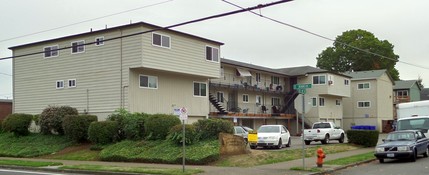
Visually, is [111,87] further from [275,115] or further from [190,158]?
[275,115]

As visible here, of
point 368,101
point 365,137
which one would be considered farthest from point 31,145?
point 368,101

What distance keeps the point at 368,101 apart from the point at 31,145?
4826cm

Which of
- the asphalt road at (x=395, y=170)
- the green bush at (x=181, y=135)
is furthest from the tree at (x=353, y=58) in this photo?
the asphalt road at (x=395, y=170)

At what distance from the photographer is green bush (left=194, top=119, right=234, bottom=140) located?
22.3 meters

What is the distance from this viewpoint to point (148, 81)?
31.2 meters

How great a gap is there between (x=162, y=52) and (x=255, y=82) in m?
22.7

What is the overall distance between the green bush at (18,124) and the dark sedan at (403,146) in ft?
69.6

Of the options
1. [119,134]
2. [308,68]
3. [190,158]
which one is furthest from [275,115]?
[190,158]

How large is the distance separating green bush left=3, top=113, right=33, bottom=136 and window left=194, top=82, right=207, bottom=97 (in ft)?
37.4

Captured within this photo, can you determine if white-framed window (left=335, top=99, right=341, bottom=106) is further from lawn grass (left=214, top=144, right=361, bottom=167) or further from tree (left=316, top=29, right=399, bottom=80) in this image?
lawn grass (left=214, top=144, right=361, bottom=167)

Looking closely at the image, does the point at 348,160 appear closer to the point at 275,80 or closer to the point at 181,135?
the point at 181,135

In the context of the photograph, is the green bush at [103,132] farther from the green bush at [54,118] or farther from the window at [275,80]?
the window at [275,80]

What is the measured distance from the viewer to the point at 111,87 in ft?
99.3

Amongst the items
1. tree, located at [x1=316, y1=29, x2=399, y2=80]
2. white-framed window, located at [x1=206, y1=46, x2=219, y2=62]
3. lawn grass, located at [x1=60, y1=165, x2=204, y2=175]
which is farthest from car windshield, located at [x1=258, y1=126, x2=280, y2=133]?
tree, located at [x1=316, y1=29, x2=399, y2=80]
